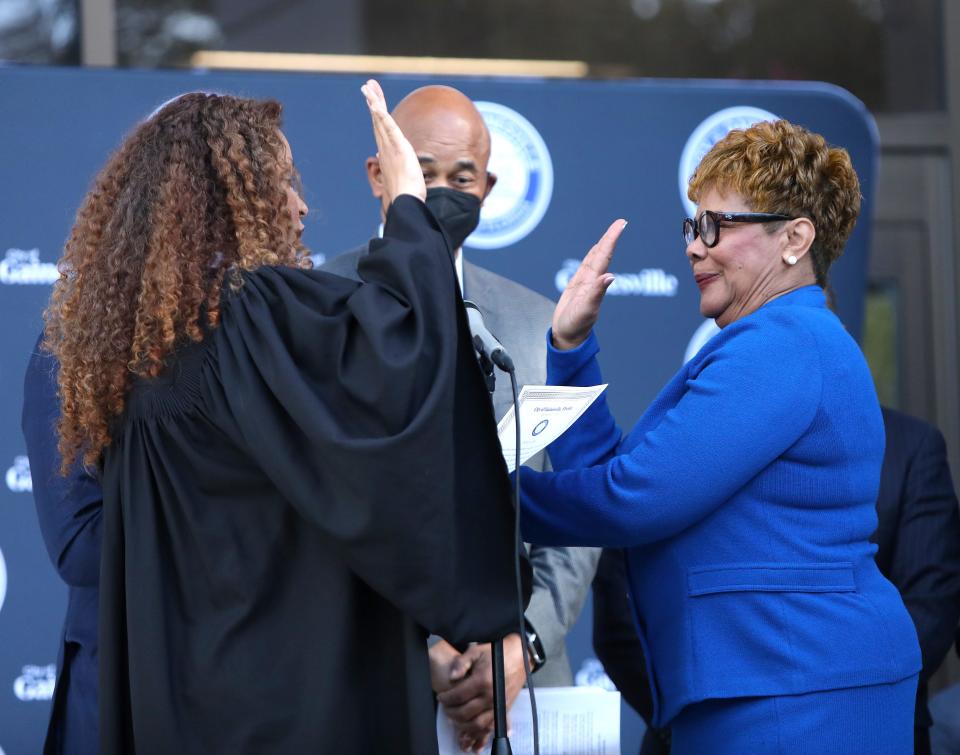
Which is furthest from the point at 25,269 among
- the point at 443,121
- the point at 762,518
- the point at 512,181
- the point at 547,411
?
the point at 762,518

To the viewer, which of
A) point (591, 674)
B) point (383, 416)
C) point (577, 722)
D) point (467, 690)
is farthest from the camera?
point (591, 674)

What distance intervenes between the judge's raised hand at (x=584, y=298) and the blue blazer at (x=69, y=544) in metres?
0.93

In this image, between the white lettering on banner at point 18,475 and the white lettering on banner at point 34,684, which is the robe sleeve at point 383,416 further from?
the white lettering on banner at point 34,684

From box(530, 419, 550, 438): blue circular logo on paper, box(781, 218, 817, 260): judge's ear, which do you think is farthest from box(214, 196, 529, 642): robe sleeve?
box(781, 218, 817, 260): judge's ear

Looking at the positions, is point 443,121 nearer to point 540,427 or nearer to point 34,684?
point 540,427

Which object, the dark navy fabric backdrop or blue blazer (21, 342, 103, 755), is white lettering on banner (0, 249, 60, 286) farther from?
blue blazer (21, 342, 103, 755)

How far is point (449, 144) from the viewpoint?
3.25 metres

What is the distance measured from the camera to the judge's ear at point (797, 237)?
233 centimetres

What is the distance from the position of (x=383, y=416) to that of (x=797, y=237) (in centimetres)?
91

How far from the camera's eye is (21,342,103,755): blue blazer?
2271 mm

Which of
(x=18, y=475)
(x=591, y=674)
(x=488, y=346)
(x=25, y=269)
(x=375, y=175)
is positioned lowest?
(x=591, y=674)

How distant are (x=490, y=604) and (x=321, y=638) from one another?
284 mm

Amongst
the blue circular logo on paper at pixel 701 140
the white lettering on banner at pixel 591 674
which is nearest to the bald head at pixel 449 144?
the blue circular logo on paper at pixel 701 140

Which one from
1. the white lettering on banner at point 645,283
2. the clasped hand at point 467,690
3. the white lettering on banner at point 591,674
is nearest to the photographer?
the clasped hand at point 467,690
